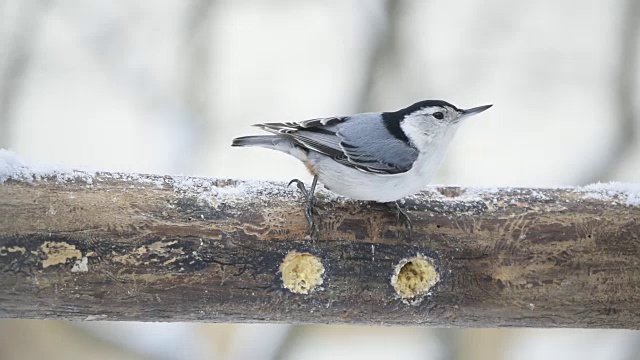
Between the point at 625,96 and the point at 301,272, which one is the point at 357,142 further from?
the point at 625,96

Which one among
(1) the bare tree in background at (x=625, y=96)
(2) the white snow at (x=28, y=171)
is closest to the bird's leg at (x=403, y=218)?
(2) the white snow at (x=28, y=171)

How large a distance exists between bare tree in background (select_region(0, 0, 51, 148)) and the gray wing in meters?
2.53

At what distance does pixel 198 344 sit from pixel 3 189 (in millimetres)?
2050

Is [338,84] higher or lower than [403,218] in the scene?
higher

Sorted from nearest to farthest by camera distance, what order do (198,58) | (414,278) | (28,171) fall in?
(28,171)
(414,278)
(198,58)

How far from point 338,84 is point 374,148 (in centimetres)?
237

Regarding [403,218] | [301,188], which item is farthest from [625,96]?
[301,188]

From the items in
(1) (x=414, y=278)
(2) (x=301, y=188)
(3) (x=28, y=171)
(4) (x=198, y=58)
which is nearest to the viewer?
(3) (x=28, y=171)

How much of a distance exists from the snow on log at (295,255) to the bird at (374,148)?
0.07 metres

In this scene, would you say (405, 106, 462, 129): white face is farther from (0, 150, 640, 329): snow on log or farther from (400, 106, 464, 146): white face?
(0, 150, 640, 329): snow on log

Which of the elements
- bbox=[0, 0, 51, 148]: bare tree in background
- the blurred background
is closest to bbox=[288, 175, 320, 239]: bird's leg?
the blurred background

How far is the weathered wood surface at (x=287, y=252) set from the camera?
2049mm

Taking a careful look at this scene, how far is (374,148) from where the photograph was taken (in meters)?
2.50

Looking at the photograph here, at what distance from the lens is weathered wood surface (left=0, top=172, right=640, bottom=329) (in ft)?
6.72
